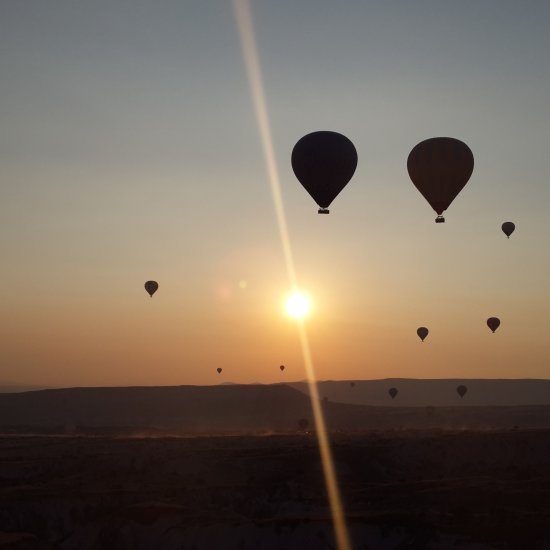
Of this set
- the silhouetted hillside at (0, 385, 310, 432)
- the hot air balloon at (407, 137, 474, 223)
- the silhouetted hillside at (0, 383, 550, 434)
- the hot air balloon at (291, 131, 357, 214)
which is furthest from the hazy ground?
the silhouetted hillside at (0, 385, 310, 432)

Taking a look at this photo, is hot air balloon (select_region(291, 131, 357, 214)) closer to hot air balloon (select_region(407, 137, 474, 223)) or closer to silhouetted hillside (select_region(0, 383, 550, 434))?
hot air balloon (select_region(407, 137, 474, 223))

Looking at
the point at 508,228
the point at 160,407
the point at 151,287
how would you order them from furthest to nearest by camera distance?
the point at 160,407 < the point at 151,287 < the point at 508,228

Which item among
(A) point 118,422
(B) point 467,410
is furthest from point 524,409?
(A) point 118,422

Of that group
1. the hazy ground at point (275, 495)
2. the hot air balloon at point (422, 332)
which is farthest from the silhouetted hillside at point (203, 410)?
the hazy ground at point (275, 495)

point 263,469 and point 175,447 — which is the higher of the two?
point 175,447

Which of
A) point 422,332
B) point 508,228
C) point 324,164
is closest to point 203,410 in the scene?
point 422,332

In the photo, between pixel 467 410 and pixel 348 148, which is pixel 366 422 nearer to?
pixel 467 410

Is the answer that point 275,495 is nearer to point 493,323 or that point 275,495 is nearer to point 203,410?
point 493,323

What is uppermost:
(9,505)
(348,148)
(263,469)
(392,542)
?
(348,148)
